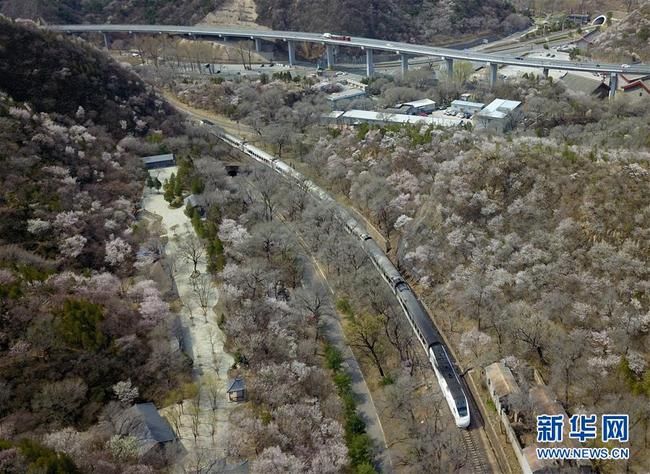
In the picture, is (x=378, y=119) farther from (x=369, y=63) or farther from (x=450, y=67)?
(x=369, y=63)

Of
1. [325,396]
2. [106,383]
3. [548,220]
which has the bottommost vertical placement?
[325,396]

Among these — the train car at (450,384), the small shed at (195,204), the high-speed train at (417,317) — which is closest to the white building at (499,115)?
the high-speed train at (417,317)

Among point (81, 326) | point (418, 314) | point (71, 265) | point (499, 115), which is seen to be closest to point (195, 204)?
point (71, 265)

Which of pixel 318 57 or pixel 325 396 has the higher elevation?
pixel 318 57

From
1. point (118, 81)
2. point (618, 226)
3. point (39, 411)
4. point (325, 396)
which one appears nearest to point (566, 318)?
point (618, 226)

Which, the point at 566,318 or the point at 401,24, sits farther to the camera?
the point at 401,24

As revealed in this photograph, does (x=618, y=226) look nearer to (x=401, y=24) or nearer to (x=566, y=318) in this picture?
(x=566, y=318)

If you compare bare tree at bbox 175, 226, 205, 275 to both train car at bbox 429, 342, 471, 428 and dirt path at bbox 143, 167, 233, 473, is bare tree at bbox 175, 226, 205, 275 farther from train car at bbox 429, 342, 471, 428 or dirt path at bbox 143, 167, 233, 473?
train car at bbox 429, 342, 471, 428
